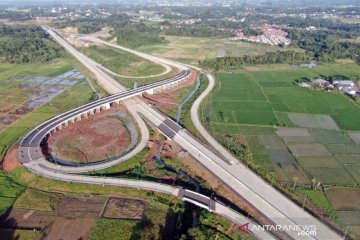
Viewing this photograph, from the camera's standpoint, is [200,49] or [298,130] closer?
[298,130]

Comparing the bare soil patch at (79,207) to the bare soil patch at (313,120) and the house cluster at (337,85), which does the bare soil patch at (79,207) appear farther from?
the house cluster at (337,85)

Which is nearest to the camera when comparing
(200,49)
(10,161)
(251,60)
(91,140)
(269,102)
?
(10,161)

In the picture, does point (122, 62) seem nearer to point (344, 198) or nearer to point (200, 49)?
point (200, 49)

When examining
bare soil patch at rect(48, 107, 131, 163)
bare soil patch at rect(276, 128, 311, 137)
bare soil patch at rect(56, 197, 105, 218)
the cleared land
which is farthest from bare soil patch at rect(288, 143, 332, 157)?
the cleared land

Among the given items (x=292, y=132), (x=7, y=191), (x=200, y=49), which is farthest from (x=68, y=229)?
(x=200, y=49)

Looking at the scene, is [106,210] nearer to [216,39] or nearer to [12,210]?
[12,210]

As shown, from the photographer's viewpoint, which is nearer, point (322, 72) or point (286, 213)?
point (286, 213)

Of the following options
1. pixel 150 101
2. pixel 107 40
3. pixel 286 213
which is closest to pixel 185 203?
pixel 286 213
